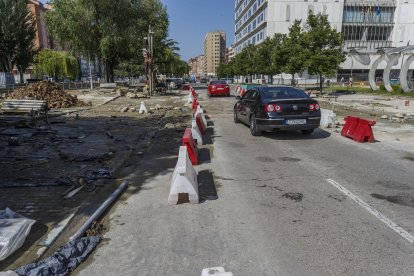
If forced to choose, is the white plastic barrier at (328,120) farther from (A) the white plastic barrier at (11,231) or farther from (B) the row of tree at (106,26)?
(B) the row of tree at (106,26)

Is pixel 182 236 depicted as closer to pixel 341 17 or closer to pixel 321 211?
Result: pixel 321 211

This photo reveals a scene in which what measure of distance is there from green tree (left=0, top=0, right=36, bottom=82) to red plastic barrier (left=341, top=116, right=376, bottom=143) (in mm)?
52614

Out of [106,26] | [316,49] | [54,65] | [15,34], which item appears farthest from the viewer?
[54,65]

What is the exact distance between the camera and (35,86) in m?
20.5

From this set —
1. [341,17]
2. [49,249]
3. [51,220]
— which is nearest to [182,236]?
[49,249]

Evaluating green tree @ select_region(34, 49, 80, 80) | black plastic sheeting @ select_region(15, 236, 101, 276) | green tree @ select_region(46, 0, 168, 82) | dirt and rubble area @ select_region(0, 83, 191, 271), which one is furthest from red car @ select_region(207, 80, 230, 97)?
green tree @ select_region(34, 49, 80, 80)

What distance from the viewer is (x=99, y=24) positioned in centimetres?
3531

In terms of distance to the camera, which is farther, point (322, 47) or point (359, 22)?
point (359, 22)

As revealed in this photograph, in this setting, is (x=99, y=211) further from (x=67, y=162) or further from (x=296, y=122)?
(x=296, y=122)

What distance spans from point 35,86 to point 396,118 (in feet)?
65.3

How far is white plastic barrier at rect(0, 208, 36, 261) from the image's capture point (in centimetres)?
366

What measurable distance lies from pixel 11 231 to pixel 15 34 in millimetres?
55313

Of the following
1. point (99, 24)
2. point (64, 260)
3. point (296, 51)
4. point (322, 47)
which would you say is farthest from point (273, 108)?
point (99, 24)

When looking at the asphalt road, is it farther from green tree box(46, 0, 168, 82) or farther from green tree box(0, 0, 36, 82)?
green tree box(0, 0, 36, 82)
